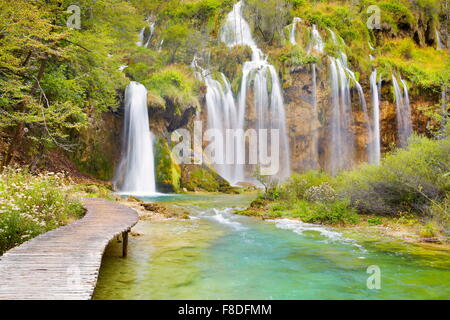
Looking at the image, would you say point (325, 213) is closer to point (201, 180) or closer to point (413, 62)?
point (201, 180)

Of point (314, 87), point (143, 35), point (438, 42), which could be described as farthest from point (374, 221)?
point (438, 42)

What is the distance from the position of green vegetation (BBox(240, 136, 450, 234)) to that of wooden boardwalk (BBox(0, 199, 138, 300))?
8.44m

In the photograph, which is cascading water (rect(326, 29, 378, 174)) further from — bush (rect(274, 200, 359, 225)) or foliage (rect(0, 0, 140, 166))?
foliage (rect(0, 0, 140, 166))

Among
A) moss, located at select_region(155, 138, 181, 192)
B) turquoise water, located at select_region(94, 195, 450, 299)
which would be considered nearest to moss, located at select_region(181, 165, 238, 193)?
moss, located at select_region(155, 138, 181, 192)

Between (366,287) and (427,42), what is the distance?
155 ft

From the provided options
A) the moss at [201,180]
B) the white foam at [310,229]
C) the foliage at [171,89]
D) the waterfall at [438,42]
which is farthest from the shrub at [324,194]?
the waterfall at [438,42]

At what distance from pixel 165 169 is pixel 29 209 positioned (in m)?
18.9

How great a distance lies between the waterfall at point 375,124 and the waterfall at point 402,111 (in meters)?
1.88

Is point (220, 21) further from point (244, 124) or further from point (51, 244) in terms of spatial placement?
point (51, 244)

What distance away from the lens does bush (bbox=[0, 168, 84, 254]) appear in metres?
6.87

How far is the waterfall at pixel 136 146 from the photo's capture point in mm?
26453
